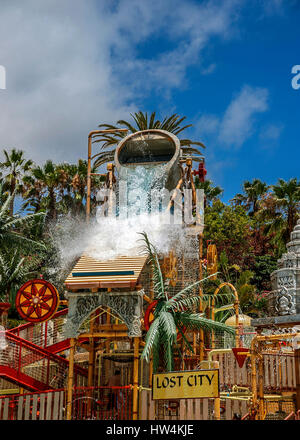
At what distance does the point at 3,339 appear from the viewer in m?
18.3

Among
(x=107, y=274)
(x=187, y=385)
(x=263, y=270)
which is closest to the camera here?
(x=187, y=385)

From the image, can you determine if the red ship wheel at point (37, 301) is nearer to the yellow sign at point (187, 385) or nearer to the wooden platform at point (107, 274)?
the wooden platform at point (107, 274)

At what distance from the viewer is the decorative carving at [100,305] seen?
16331 mm

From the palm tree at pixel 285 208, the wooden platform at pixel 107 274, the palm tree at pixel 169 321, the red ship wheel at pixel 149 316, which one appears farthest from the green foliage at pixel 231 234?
→ the red ship wheel at pixel 149 316

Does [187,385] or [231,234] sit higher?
[231,234]

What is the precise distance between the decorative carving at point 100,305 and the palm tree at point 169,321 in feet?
2.37

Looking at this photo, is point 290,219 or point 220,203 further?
point 220,203

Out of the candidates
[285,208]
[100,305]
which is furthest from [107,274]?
[285,208]

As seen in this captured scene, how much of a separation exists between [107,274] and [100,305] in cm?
100

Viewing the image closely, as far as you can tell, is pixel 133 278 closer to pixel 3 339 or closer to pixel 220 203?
pixel 3 339

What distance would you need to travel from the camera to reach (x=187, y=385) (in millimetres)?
10711

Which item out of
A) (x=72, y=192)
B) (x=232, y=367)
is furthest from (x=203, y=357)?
(x=72, y=192)

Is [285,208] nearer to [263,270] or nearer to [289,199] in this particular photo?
[289,199]
